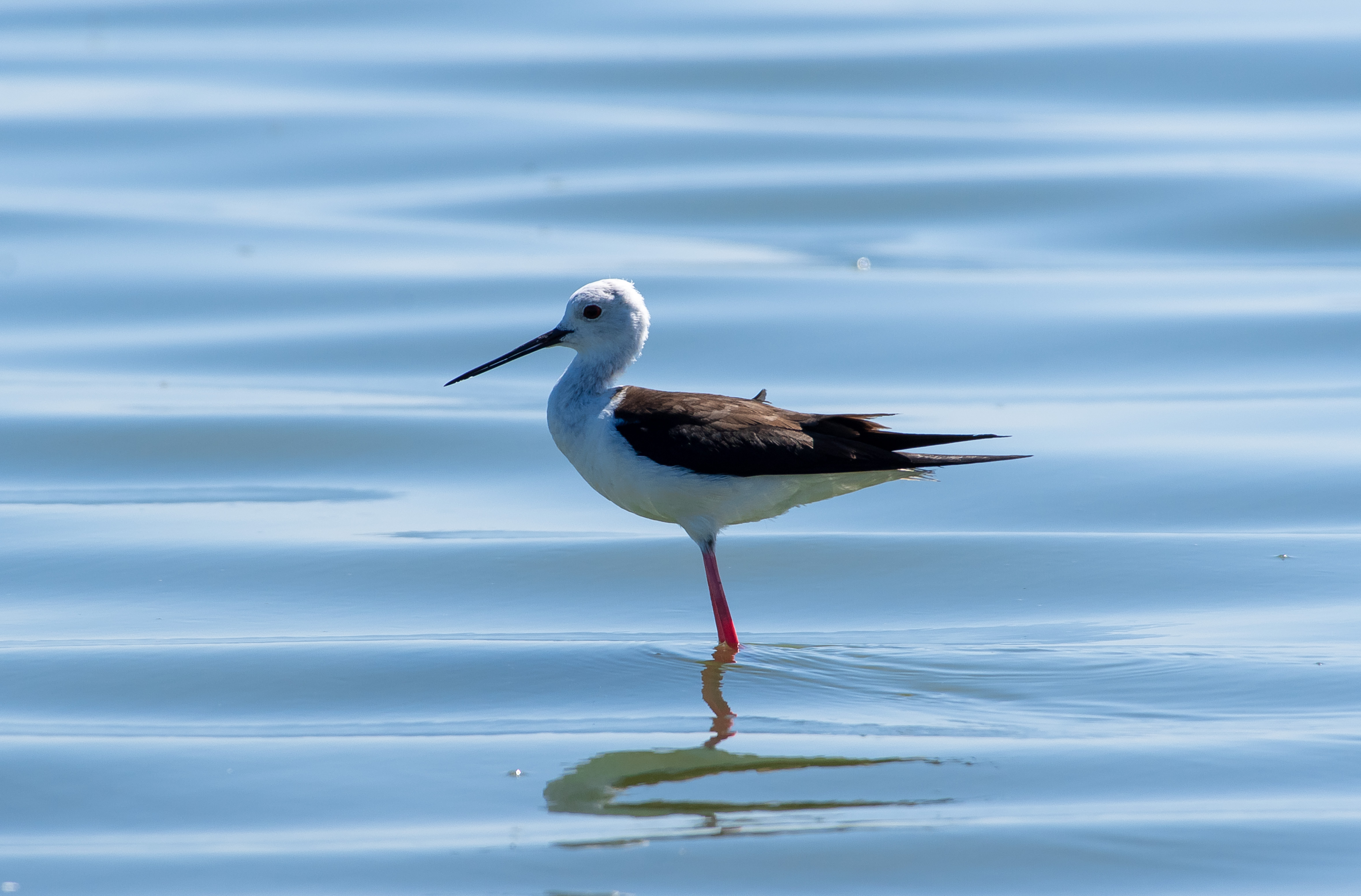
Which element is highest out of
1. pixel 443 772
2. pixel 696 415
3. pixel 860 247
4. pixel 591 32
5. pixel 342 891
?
pixel 591 32

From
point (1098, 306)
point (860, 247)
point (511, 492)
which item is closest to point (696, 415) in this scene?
point (511, 492)

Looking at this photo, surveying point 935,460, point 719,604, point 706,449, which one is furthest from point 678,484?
point 935,460

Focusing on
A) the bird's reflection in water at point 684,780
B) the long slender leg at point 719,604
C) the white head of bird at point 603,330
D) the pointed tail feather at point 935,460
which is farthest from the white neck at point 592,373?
the bird's reflection in water at point 684,780

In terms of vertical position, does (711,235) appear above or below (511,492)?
above

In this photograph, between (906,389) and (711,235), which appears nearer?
(906,389)

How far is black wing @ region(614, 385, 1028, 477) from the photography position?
658 cm

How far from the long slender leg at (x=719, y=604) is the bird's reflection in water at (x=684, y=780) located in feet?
2.54

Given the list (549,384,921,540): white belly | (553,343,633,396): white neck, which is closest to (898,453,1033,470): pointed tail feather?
(549,384,921,540): white belly

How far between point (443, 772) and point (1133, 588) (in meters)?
3.59

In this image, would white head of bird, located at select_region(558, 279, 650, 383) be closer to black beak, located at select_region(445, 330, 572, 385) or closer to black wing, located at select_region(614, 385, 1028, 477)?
black beak, located at select_region(445, 330, 572, 385)

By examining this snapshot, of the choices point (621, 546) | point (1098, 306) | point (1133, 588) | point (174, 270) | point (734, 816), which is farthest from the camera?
point (174, 270)

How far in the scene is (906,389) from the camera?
1084 cm

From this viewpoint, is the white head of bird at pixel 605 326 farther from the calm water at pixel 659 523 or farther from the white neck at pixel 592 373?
the calm water at pixel 659 523

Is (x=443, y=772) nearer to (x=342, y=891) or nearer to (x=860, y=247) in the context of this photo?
(x=342, y=891)
